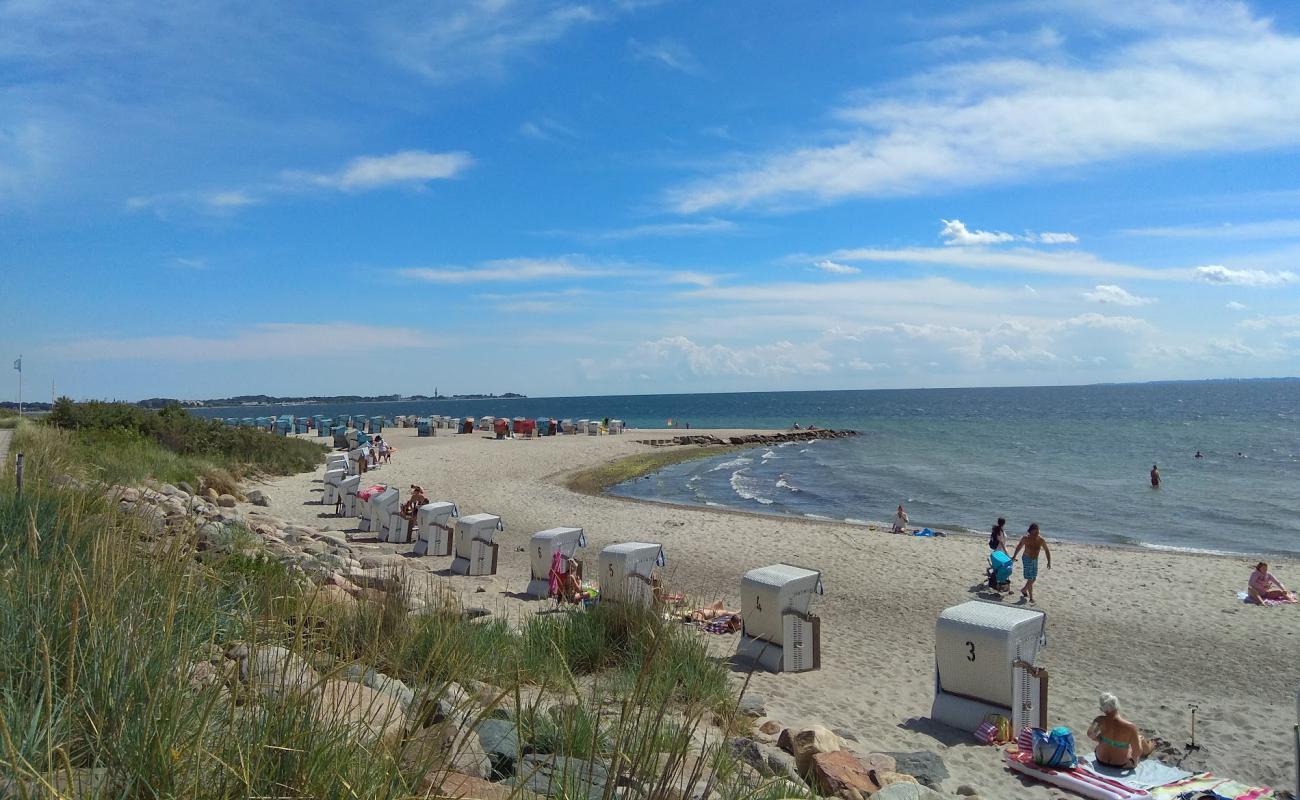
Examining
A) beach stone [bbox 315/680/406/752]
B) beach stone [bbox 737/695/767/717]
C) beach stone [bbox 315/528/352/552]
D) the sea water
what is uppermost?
beach stone [bbox 315/680/406/752]

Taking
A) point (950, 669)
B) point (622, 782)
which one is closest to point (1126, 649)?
point (950, 669)

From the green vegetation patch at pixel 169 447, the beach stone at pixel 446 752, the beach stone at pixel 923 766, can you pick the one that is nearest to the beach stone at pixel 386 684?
the beach stone at pixel 446 752

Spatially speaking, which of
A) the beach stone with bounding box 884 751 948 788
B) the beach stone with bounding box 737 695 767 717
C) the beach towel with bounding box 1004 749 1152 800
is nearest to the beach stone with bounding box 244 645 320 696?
the beach stone with bounding box 737 695 767 717

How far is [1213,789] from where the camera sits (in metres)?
5.70

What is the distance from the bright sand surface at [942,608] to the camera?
710cm

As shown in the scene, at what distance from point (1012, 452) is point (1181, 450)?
30.9 ft

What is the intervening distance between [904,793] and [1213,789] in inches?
114

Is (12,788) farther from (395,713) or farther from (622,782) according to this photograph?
(622,782)

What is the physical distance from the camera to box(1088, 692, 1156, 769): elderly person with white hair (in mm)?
6070

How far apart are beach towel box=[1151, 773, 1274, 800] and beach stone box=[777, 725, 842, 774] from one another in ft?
7.56

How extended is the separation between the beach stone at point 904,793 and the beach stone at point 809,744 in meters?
0.50

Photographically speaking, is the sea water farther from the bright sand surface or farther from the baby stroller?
the baby stroller

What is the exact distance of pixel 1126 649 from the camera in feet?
32.8

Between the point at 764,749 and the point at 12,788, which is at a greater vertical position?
the point at 12,788
